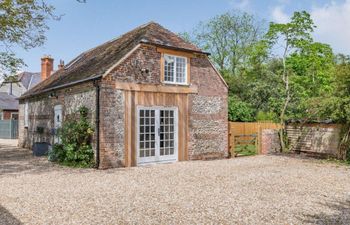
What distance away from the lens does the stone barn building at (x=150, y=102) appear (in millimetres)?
12328

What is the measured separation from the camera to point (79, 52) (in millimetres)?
23750

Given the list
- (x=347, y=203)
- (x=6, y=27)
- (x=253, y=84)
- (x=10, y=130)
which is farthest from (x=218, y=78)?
(x=10, y=130)

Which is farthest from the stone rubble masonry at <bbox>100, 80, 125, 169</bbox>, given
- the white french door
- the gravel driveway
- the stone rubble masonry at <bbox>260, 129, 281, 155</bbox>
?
the stone rubble masonry at <bbox>260, 129, 281, 155</bbox>

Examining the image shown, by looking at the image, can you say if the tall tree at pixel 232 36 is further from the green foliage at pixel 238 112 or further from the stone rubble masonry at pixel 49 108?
the stone rubble masonry at pixel 49 108

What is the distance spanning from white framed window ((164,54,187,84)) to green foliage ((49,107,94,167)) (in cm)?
395

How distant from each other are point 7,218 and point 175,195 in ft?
12.1

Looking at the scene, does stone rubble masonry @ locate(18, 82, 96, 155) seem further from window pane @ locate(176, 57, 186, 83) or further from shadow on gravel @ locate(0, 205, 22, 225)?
shadow on gravel @ locate(0, 205, 22, 225)

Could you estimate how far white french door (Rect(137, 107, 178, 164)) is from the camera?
518 inches

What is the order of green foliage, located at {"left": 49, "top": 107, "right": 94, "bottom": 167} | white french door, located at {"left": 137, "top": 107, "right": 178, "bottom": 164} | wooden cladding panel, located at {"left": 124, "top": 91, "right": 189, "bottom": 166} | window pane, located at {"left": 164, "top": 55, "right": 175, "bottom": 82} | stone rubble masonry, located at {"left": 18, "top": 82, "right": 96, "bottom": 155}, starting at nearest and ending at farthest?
green foliage, located at {"left": 49, "top": 107, "right": 94, "bottom": 167}
wooden cladding panel, located at {"left": 124, "top": 91, "right": 189, "bottom": 166}
stone rubble masonry, located at {"left": 18, "top": 82, "right": 96, "bottom": 155}
white french door, located at {"left": 137, "top": 107, "right": 178, "bottom": 164}
window pane, located at {"left": 164, "top": 55, "right": 175, "bottom": 82}

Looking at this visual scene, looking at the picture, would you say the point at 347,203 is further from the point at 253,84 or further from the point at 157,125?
the point at 253,84

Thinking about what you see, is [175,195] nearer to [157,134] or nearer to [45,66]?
[157,134]

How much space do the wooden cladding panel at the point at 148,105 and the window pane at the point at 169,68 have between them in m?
0.79

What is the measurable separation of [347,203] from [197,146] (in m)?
8.37

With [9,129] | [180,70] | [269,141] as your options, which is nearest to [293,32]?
[269,141]
